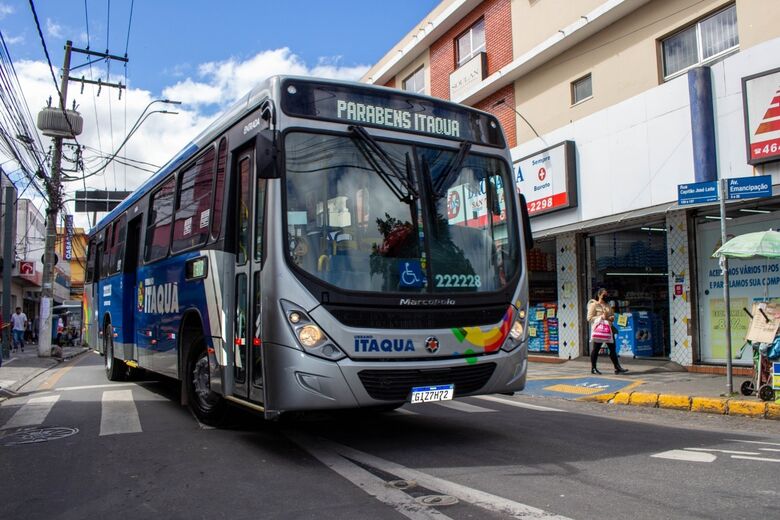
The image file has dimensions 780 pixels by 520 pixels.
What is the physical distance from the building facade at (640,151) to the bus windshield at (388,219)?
4.78 meters

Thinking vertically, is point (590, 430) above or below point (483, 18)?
below

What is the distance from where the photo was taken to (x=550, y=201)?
14.2 meters

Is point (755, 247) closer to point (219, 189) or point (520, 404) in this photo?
point (520, 404)

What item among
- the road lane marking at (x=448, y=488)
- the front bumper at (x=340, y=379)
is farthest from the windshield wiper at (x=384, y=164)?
the road lane marking at (x=448, y=488)

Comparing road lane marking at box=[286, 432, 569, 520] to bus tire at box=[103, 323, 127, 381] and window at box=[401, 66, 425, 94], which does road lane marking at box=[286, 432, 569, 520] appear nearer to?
bus tire at box=[103, 323, 127, 381]

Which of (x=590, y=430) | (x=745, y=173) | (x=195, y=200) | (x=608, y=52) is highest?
(x=608, y=52)

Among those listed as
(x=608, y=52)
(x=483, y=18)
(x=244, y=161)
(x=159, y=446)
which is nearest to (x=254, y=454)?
(x=159, y=446)

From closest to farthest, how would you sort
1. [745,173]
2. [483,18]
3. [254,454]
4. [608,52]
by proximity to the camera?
[254,454] → [745,173] → [608,52] → [483,18]

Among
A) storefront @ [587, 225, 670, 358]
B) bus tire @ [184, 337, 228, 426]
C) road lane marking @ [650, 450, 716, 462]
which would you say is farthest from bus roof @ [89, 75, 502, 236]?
storefront @ [587, 225, 670, 358]

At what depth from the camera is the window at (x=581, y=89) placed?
14.1 meters

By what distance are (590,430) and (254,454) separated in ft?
12.1

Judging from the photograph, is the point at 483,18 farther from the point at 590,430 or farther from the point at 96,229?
the point at 590,430

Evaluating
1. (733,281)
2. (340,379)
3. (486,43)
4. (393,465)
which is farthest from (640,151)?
(340,379)

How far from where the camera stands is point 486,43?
1767 cm
